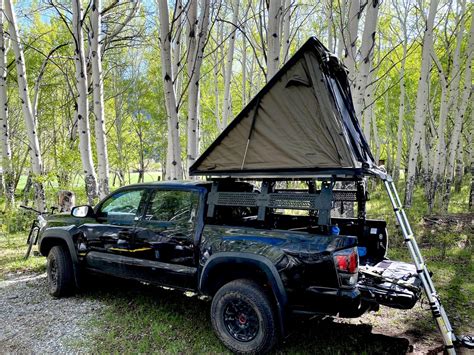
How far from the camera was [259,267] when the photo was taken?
340cm

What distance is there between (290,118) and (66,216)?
12.8ft

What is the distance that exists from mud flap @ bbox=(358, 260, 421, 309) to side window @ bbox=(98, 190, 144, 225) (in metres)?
2.93

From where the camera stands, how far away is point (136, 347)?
12.2ft

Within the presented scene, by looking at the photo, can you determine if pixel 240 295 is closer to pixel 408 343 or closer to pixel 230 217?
pixel 230 217

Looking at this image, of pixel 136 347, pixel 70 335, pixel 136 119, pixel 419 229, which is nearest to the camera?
pixel 136 347

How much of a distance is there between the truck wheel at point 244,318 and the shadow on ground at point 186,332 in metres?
0.22

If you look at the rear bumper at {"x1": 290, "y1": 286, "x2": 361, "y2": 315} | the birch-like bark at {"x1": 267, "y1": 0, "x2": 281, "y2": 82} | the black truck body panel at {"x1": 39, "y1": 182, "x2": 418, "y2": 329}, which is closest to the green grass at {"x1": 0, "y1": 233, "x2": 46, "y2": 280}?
the black truck body panel at {"x1": 39, "y1": 182, "x2": 418, "y2": 329}

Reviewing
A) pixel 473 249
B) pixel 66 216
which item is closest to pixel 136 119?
pixel 66 216

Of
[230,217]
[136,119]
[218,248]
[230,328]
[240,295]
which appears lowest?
[230,328]

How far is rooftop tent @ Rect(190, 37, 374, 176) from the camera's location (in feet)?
11.1

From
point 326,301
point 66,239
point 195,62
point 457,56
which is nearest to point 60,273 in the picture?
point 66,239

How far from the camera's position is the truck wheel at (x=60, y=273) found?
503cm

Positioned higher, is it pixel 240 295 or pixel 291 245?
pixel 291 245

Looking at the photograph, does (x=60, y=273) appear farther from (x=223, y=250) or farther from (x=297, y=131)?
(x=297, y=131)
